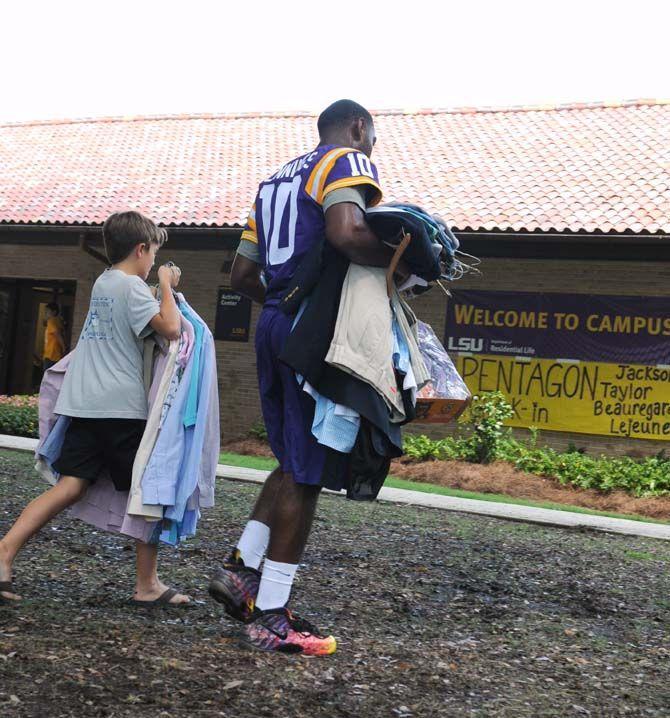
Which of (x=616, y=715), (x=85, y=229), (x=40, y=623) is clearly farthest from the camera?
(x=85, y=229)

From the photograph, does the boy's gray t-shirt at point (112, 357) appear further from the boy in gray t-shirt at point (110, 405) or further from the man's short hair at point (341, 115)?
the man's short hair at point (341, 115)

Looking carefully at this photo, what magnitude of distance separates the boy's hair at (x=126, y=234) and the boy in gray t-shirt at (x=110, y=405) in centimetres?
13

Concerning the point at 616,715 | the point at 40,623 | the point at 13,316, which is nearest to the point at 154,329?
the point at 40,623

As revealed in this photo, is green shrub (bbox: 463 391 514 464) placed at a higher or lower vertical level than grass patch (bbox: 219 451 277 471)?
higher

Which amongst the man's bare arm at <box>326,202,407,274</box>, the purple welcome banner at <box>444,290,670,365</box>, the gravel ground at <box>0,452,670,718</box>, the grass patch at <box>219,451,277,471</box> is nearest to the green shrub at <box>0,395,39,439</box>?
the grass patch at <box>219,451,277,471</box>

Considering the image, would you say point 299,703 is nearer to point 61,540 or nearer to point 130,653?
point 130,653

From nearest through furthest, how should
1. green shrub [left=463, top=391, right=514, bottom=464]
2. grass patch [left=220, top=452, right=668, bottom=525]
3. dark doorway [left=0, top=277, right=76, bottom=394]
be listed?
grass patch [left=220, top=452, right=668, bottom=525] < green shrub [left=463, top=391, right=514, bottom=464] < dark doorway [left=0, top=277, right=76, bottom=394]

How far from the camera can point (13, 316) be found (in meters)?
20.9

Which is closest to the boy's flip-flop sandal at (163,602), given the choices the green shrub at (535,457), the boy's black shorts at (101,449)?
the boy's black shorts at (101,449)

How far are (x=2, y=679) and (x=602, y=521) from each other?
791 cm

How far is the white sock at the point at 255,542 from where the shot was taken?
3.82m

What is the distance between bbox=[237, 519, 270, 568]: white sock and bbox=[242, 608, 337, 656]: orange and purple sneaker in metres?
0.26

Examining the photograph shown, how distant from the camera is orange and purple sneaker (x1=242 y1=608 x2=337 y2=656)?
3.54 meters

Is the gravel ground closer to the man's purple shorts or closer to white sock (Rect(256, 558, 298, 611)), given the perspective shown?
white sock (Rect(256, 558, 298, 611))
